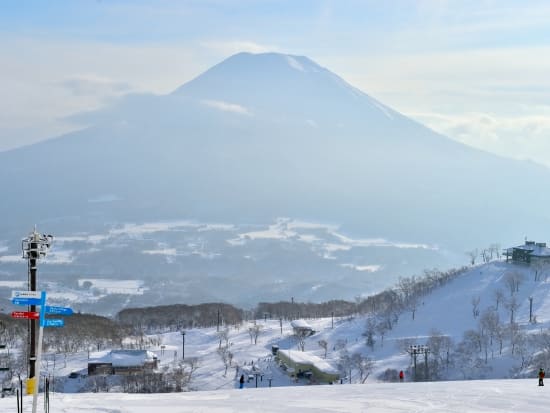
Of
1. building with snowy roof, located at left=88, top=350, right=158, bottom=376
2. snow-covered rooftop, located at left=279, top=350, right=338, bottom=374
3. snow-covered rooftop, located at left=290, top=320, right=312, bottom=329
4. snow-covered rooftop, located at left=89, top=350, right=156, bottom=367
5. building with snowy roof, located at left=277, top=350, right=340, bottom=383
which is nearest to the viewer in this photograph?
building with snowy roof, located at left=277, top=350, right=340, bottom=383

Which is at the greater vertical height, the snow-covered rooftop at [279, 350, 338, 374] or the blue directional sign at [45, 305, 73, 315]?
the blue directional sign at [45, 305, 73, 315]

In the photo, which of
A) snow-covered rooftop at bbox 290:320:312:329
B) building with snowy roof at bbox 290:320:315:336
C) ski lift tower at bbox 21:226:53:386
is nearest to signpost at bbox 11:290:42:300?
ski lift tower at bbox 21:226:53:386

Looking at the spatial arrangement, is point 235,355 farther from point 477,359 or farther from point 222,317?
point 222,317

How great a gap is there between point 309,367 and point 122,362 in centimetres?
1521

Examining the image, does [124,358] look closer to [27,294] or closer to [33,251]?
[33,251]

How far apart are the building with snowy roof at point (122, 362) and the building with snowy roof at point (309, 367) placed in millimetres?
10718

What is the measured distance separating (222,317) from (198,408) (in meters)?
86.2

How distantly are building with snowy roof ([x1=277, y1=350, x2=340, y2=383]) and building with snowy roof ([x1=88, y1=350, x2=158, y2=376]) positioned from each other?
10.7m

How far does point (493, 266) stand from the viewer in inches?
3905

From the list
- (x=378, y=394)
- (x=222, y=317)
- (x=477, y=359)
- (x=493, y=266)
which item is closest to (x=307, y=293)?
(x=222, y=317)

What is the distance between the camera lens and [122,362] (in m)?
72.8

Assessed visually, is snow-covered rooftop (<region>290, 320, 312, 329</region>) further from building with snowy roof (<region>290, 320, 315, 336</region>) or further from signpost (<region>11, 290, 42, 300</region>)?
signpost (<region>11, 290, 42, 300</region>)

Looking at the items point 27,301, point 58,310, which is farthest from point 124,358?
point 58,310

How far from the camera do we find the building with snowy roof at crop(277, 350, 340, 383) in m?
67.2
